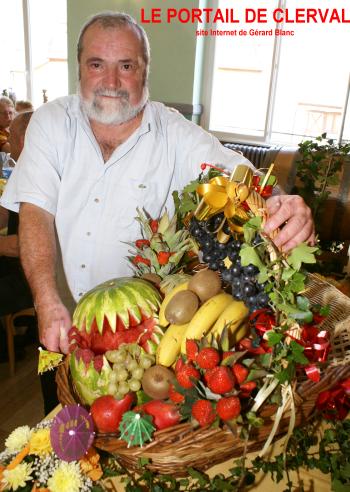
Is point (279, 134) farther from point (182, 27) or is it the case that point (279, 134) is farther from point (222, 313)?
point (222, 313)

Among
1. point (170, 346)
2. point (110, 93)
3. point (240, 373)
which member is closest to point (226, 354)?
point (240, 373)

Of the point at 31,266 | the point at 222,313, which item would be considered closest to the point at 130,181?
the point at 31,266

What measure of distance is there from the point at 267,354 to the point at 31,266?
902mm

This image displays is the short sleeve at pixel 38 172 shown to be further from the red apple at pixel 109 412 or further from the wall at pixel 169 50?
the wall at pixel 169 50

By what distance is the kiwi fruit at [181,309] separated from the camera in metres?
1.05

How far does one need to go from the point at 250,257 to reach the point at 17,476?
2.14 ft

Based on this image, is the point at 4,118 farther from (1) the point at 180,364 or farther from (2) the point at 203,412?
(2) the point at 203,412

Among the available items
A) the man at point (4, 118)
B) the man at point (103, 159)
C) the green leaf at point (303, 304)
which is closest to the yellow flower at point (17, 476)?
the green leaf at point (303, 304)

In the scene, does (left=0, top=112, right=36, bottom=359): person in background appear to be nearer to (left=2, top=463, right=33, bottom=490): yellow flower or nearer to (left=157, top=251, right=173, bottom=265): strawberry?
(left=157, top=251, right=173, bottom=265): strawberry

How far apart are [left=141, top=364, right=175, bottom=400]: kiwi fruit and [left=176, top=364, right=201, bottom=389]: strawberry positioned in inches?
1.6

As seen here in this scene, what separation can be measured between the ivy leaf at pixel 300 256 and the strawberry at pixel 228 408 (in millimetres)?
288

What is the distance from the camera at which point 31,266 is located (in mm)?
1510

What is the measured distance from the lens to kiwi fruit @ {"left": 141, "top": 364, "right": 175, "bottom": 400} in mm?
965

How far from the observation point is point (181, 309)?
105 cm
